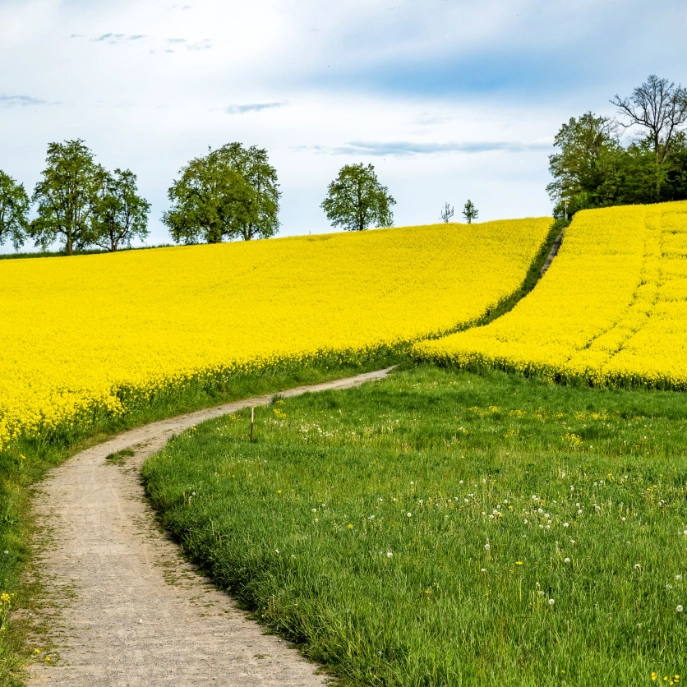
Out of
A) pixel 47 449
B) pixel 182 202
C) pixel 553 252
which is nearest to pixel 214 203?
pixel 182 202

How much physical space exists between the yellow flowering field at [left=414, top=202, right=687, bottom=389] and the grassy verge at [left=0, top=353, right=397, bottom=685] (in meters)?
4.99

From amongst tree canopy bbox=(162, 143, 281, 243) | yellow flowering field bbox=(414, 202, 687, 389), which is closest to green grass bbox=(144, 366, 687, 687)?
yellow flowering field bbox=(414, 202, 687, 389)

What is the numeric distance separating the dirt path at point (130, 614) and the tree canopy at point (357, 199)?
85.9 meters

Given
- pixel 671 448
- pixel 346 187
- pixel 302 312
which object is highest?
pixel 346 187

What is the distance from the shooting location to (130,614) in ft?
26.5

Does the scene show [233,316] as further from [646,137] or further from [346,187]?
[646,137]

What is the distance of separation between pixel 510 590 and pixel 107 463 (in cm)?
1054

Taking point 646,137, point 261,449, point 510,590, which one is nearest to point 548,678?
point 510,590

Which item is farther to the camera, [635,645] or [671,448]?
[671,448]

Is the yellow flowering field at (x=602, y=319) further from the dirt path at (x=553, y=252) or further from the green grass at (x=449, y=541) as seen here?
the green grass at (x=449, y=541)

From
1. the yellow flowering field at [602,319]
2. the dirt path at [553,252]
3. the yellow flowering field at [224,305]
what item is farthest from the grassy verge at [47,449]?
the dirt path at [553,252]

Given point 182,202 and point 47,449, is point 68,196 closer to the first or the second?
point 182,202

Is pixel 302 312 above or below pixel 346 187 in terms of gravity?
below

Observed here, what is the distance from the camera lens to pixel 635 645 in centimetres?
648
